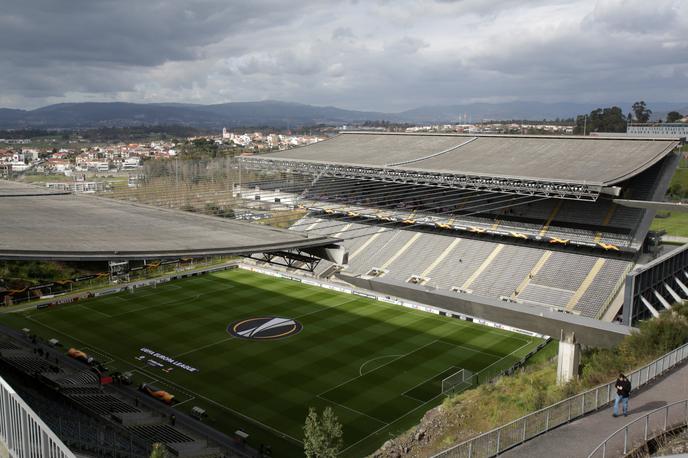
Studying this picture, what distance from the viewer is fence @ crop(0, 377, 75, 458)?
6.54 m

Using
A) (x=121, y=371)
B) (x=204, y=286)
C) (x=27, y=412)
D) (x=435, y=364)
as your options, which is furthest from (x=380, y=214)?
(x=27, y=412)

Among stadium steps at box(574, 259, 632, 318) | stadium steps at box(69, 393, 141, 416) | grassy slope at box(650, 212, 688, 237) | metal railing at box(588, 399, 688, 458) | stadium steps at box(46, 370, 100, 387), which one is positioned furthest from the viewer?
grassy slope at box(650, 212, 688, 237)

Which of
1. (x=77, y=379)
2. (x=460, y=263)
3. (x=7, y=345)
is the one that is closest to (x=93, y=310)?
(x=7, y=345)

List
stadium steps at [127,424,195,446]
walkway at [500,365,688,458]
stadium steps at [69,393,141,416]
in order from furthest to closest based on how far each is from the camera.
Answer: stadium steps at [69,393,141,416]
stadium steps at [127,424,195,446]
walkway at [500,365,688,458]

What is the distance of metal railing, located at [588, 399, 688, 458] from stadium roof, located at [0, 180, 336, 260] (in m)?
12.1

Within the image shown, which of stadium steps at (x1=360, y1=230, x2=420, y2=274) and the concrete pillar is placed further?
stadium steps at (x1=360, y1=230, x2=420, y2=274)

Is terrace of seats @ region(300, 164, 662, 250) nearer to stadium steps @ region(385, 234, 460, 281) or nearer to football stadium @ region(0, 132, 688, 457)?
football stadium @ region(0, 132, 688, 457)

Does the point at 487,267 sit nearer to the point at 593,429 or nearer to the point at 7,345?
the point at 593,429

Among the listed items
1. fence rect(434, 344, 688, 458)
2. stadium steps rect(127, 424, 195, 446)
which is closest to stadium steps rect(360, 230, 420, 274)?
stadium steps rect(127, 424, 195, 446)

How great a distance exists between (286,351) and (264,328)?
11.1ft

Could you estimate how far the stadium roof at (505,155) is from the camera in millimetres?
33906

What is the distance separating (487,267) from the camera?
35844mm

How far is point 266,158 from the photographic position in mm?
46438

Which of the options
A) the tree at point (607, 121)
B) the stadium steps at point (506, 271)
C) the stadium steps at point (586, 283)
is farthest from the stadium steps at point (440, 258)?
the tree at point (607, 121)
